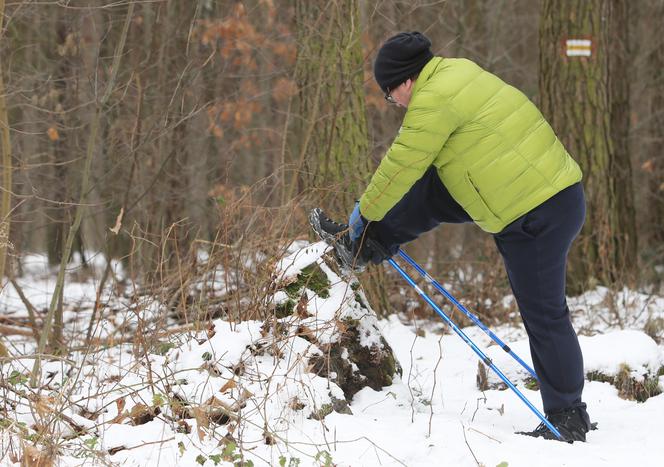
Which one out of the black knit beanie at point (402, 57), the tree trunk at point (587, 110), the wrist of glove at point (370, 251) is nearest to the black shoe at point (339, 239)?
the wrist of glove at point (370, 251)

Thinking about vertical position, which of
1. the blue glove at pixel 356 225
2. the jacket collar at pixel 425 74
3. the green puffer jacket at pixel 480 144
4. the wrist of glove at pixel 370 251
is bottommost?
the wrist of glove at pixel 370 251

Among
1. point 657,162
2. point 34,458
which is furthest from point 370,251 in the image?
point 657,162

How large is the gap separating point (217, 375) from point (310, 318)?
63 centimetres

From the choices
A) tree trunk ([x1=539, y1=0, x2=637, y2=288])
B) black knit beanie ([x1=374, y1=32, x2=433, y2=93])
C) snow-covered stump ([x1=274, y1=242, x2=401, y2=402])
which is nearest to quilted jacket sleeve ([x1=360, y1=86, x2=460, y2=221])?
black knit beanie ([x1=374, y1=32, x2=433, y2=93])

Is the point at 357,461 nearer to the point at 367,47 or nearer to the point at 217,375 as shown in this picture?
the point at 217,375

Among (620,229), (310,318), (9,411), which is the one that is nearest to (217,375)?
(310,318)

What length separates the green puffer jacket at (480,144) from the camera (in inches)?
139

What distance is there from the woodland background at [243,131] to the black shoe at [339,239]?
13 centimetres

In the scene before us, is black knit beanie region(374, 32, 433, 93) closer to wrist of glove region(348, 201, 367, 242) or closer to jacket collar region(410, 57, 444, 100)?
jacket collar region(410, 57, 444, 100)

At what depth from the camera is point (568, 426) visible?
12.0 ft

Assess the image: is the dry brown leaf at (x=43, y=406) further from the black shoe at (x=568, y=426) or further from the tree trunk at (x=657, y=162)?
the tree trunk at (x=657, y=162)

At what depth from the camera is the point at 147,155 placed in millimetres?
7906

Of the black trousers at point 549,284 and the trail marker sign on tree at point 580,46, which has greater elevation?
the trail marker sign on tree at point 580,46

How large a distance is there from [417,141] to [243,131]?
5.52 meters
